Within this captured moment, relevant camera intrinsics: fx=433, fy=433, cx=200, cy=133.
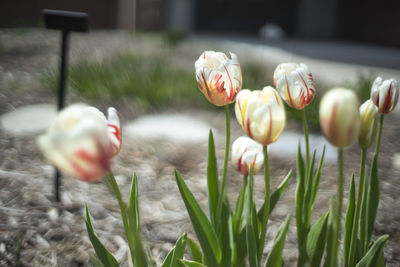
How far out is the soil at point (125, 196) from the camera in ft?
4.66

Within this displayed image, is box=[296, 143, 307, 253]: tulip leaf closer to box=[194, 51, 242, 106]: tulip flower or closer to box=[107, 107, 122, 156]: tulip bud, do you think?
box=[194, 51, 242, 106]: tulip flower

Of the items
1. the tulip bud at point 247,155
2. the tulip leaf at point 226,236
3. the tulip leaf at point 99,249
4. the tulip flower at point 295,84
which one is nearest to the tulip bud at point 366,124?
the tulip flower at point 295,84

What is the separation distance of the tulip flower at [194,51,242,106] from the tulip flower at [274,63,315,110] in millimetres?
93

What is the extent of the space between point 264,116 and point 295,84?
0.18 meters

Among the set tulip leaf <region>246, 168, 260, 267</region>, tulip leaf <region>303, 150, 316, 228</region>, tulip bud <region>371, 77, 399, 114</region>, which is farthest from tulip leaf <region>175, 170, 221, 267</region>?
tulip bud <region>371, 77, 399, 114</region>

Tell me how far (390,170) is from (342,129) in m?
1.70

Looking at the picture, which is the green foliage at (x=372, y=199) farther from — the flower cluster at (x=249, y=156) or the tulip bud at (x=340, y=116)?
the tulip bud at (x=340, y=116)

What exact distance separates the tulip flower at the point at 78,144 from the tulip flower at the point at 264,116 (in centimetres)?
27

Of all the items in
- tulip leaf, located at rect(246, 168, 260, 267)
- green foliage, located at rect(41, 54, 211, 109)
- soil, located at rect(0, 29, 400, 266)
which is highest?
tulip leaf, located at rect(246, 168, 260, 267)

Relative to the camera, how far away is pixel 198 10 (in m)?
12.9

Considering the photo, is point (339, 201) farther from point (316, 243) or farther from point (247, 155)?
point (247, 155)

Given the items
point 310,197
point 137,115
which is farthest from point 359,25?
point 310,197

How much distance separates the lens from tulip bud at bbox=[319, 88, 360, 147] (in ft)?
2.11

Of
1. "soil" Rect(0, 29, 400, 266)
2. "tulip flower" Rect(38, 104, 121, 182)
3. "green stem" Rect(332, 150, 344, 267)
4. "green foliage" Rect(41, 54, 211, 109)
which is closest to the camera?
"tulip flower" Rect(38, 104, 121, 182)
